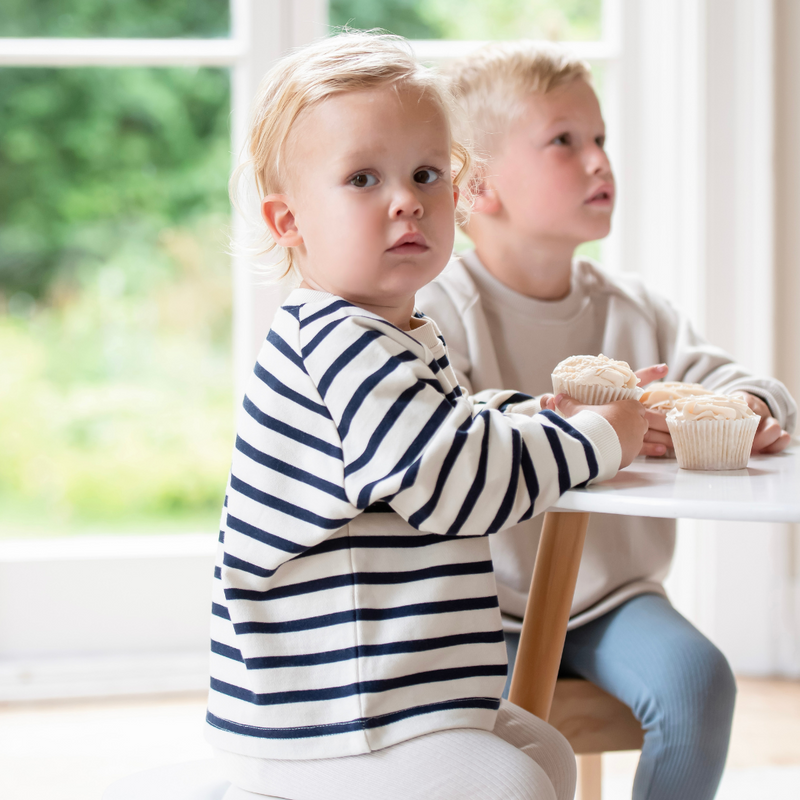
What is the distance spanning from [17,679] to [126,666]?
232 millimetres

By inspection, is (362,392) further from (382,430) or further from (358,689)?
(358,689)

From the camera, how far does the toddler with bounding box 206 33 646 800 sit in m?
0.69

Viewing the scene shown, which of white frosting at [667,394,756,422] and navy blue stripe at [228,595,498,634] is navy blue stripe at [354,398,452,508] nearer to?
navy blue stripe at [228,595,498,634]

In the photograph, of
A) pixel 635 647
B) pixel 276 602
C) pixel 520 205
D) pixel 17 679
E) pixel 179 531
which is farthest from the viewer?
pixel 179 531

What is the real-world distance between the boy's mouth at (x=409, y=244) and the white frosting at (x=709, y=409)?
28cm

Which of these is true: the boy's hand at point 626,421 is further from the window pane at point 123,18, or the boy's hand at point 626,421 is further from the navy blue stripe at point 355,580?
the window pane at point 123,18

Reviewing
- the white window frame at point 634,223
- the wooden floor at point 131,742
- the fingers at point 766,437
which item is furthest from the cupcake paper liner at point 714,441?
the white window frame at point 634,223

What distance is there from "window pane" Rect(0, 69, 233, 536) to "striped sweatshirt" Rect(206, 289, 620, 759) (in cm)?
138

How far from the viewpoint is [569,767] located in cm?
79

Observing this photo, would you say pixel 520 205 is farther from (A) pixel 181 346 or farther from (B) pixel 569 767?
(A) pixel 181 346

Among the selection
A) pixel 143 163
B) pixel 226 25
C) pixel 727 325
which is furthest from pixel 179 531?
pixel 727 325

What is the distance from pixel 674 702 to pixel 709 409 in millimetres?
365

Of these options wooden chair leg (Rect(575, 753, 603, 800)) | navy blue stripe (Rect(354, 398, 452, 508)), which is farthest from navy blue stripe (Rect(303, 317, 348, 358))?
wooden chair leg (Rect(575, 753, 603, 800))

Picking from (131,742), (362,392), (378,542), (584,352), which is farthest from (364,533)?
(131,742)
